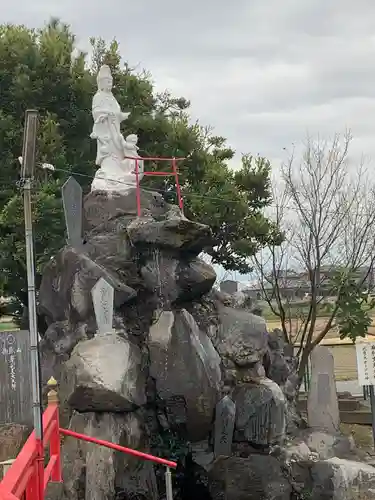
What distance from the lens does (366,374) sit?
8906 mm

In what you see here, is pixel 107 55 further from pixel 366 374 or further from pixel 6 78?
pixel 366 374

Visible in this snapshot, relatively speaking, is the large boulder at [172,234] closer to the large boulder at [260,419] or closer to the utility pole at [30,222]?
the large boulder at [260,419]

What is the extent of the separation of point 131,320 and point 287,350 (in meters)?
4.42

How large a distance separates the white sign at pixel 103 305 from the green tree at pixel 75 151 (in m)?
4.52

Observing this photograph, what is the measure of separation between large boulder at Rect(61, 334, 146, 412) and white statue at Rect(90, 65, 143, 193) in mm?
3423

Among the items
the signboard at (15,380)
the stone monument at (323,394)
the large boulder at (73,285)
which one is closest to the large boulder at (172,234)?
the large boulder at (73,285)

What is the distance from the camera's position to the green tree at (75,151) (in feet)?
44.0

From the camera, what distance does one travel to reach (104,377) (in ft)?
26.2

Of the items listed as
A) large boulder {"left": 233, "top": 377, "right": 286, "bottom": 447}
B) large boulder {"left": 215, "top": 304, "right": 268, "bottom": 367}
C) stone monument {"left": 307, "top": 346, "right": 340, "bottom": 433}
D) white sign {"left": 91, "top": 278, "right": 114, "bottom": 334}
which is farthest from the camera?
A: stone monument {"left": 307, "top": 346, "right": 340, "bottom": 433}

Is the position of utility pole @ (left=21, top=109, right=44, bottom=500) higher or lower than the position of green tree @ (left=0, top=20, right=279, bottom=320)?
lower

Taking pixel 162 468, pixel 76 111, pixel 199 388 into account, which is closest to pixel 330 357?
pixel 199 388

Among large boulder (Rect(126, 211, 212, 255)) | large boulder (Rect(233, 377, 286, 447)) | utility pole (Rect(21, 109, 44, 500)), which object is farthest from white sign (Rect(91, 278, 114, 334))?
utility pole (Rect(21, 109, 44, 500))

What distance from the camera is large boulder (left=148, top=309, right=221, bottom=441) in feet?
27.9

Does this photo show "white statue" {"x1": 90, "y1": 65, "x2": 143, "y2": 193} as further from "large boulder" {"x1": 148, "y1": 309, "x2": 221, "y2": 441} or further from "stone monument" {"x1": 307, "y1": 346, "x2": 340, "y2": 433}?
"stone monument" {"x1": 307, "y1": 346, "x2": 340, "y2": 433}
